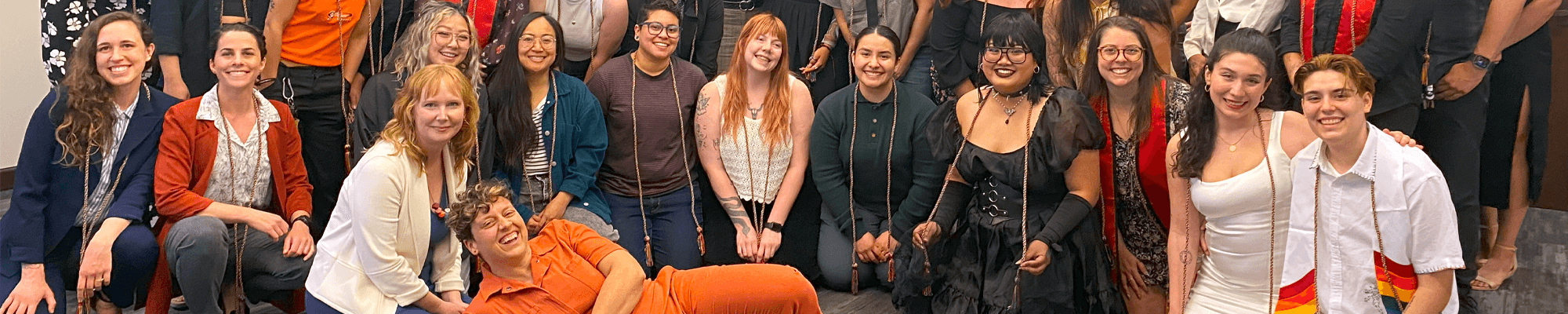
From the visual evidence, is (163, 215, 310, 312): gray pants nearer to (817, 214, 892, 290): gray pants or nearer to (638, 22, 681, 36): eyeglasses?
(638, 22, 681, 36): eyeglasses

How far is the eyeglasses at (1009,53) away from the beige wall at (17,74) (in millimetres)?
4425

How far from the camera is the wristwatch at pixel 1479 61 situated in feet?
9.61

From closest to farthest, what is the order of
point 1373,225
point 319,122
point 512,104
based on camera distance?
point 1373,225, point 512,104, point 319,122

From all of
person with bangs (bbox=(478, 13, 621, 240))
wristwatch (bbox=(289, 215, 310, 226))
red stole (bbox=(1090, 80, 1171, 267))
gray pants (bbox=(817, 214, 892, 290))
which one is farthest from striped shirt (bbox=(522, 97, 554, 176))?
red stole (bbox=(1090, 80, 1171, 267))

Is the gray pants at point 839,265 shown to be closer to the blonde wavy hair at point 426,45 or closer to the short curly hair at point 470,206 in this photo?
the blonde wavy hair at point 426,45

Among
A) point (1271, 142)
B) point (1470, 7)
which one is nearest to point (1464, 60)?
point (1470, 7)

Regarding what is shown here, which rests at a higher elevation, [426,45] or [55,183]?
[426,45]

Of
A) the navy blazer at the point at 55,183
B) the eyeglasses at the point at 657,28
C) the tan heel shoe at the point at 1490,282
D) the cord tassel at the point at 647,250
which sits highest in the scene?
the eyeglasses at the point at 657,28

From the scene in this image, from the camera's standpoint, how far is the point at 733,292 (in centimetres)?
277

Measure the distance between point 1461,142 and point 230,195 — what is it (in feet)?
10.3

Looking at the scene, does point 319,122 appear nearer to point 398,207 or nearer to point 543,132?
point 543,132

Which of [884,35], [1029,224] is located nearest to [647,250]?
[884,35]

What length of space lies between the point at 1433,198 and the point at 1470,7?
2.73 feet

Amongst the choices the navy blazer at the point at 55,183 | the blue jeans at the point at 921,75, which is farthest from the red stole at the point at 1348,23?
the navy blazer at the point at 55,183
